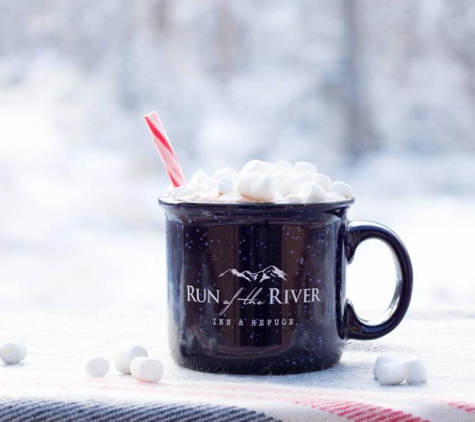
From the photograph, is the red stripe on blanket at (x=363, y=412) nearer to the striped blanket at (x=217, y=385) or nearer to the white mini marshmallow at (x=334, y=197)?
the striped blanket at (x=217, y=385)

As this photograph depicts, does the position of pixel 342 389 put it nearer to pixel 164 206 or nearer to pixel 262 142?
pixel 164 206

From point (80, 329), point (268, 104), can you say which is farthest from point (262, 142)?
point (80, 329)

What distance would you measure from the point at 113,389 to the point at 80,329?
0.29 metres

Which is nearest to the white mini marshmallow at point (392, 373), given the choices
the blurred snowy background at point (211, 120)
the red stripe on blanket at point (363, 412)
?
the red stripe on blanket at point (363, 412)

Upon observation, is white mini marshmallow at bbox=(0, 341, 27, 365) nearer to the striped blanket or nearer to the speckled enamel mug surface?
the striped blanket

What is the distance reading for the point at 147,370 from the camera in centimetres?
87

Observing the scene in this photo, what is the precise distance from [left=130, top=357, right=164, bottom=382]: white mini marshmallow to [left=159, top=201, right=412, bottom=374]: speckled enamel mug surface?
0.05 meters

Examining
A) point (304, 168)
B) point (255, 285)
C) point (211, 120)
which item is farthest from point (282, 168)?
point (211, 120)

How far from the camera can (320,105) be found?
1.77 metres

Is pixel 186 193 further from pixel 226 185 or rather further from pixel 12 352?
pixel 12 352

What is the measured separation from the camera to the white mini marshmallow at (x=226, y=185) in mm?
898

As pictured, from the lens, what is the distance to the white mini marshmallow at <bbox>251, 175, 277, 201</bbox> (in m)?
0.87

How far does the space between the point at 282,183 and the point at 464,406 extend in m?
0.26

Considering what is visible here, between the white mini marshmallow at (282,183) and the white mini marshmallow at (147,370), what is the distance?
0.64ft
